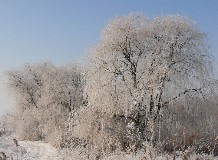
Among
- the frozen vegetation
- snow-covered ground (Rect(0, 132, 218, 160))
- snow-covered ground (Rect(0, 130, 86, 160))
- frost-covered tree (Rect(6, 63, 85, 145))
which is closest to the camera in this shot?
snow-covered ground (Rect(0, 132, 218, 160))

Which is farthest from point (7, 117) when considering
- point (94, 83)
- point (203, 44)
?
point (203, 44)

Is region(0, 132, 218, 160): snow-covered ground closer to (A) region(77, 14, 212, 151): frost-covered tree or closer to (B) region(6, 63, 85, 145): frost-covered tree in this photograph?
(A) region(77, 14, 212, 151): frost-covered tree

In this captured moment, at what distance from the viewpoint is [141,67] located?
76.5 ft

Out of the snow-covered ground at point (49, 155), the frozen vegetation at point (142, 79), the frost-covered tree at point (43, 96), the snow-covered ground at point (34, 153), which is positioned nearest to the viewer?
the snow-covered ground at point (49, 155)

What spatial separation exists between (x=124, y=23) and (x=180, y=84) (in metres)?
4.39

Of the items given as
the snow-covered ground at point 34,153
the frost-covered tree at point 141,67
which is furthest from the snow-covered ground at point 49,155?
the frost-covered tree at point 141,67

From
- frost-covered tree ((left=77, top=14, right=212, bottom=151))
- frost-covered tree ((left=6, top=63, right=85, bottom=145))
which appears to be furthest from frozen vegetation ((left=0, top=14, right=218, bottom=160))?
frost-covered tree ((left=6, top=63, right=85, bottom=145))

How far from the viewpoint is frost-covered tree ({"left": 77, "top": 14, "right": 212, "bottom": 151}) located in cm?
2216

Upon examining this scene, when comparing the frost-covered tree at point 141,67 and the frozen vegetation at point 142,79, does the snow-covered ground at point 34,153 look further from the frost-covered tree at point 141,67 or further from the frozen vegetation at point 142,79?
the frost-covered tree at point 141,67

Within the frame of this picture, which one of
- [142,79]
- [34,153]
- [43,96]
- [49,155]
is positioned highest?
[43,96]

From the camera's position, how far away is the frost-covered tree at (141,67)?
2216 centimetres

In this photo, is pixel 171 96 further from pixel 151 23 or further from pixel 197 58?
pixel 151 23

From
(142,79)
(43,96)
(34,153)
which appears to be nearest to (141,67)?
(142,79)

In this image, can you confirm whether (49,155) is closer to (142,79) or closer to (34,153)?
(34,153)
